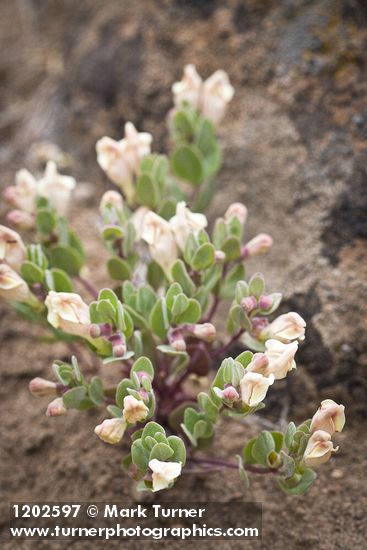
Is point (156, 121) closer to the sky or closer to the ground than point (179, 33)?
closer to the ground

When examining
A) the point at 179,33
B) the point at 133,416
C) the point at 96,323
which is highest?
the point at 179,33

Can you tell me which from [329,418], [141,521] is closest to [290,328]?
[329,418]

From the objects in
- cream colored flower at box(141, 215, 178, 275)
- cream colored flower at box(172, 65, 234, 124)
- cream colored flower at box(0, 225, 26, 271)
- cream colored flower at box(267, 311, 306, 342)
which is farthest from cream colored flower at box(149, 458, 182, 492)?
cream colored flower at box(172, 65, 234, 124)

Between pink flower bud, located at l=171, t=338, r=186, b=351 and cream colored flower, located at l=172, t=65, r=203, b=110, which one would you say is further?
cream colored flower, located at l=172, t=65, r=203, b=110

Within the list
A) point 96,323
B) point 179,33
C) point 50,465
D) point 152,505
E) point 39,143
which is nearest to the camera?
point 96,323

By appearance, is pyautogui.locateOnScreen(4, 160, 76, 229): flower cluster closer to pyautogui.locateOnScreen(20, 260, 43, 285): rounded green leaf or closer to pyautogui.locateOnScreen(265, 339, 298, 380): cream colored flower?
pyautogui.locateOnScreen(20, 260, 43, 285): rounded green leaf

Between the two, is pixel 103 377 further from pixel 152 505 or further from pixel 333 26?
pixel 333 26

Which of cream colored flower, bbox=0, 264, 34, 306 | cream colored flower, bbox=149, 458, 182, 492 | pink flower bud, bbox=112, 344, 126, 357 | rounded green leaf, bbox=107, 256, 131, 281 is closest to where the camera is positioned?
cream colored flower, bbox=149, 458, 182, 492

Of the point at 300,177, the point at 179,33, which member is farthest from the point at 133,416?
the point at 179,33
